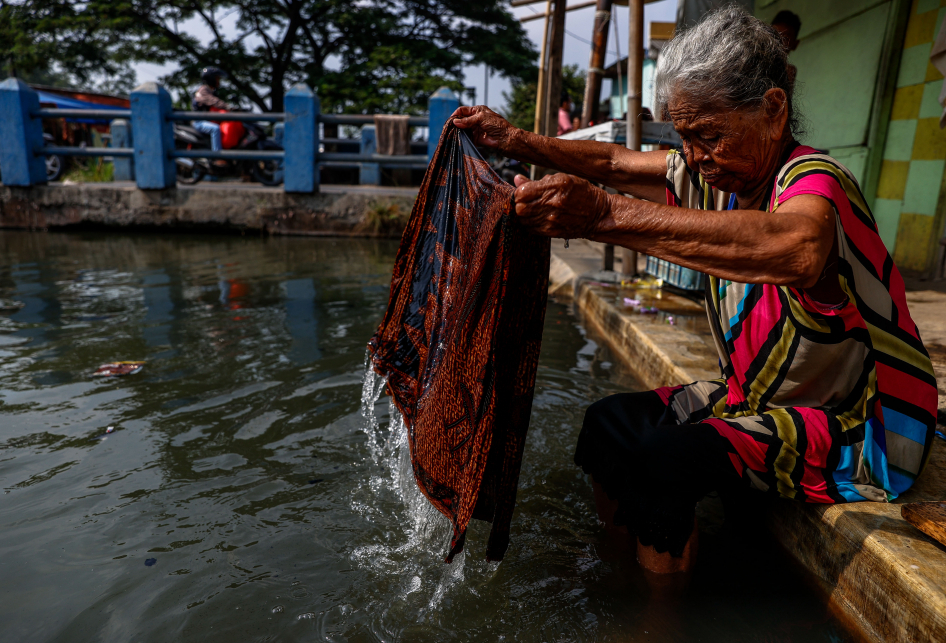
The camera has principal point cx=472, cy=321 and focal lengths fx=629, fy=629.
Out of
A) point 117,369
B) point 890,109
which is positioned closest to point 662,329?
point 117,369

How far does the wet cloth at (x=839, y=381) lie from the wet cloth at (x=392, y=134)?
29.6 ft

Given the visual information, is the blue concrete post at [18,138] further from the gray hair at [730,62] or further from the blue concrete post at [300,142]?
the gray hair at [730,62]

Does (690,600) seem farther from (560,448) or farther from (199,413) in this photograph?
(199,413)

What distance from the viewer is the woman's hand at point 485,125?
2070mm

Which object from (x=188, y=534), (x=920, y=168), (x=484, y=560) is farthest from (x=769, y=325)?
(x=920, y=168)

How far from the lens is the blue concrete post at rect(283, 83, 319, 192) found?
960 centimetres

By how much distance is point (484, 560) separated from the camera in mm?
1963

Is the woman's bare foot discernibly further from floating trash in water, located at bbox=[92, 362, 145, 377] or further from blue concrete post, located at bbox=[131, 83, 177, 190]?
blue concrete post, located at bbox=[131, 83, 177, 190]

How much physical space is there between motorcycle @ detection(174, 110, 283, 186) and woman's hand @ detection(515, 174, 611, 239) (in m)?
9.95

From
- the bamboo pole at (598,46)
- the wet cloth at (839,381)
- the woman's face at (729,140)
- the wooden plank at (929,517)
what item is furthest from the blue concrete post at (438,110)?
the wooden plank at (929,517)

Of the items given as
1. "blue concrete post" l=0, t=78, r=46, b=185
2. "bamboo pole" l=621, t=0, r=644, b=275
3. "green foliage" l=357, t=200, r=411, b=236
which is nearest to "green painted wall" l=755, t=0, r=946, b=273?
"bamboo pole" l=621, t=0, r=644, b=275

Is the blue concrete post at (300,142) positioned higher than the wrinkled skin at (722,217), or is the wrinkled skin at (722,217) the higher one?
the blue concrete post at (300,142)

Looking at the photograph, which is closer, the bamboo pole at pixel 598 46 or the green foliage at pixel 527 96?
the bamboo pole at pixel 598 46

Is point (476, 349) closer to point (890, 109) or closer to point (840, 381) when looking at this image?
point (840, 381)
